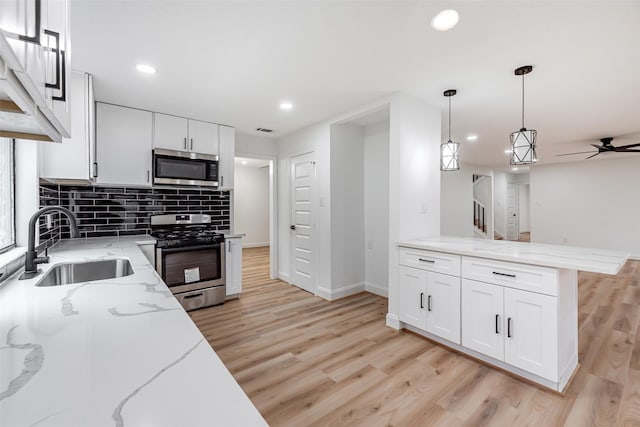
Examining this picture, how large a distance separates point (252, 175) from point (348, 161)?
508cm

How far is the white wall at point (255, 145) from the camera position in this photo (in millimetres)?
4406

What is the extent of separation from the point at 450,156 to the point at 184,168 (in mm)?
2994

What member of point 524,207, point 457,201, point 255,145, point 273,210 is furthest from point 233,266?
point 524,207

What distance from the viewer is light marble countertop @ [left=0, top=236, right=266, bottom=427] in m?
0.48

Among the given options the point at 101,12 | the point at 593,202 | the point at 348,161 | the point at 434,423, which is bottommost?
the point at 434,423

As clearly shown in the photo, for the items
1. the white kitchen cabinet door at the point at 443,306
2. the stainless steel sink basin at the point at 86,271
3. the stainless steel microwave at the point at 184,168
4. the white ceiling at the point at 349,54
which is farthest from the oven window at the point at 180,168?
the white kitchen cabinet door at the point at 443,306

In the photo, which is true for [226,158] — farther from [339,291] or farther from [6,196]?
[339,291]

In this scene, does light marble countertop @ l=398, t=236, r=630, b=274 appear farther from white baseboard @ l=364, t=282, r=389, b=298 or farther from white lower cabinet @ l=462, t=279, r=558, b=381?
white baseboard @ l=364, t=282, r=389, b=298

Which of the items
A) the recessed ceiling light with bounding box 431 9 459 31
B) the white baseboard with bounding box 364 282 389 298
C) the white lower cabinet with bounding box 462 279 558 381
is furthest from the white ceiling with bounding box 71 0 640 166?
the white baseboard with bounding box 364 282 389 298

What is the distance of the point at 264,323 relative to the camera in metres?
3.00

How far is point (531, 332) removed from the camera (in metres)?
1.95

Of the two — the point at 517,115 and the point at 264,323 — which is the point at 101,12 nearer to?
the point at 264,323

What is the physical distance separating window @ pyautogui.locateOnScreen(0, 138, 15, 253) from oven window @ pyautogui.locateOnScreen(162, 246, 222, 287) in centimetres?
128

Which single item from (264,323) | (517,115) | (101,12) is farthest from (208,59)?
(517,115)
